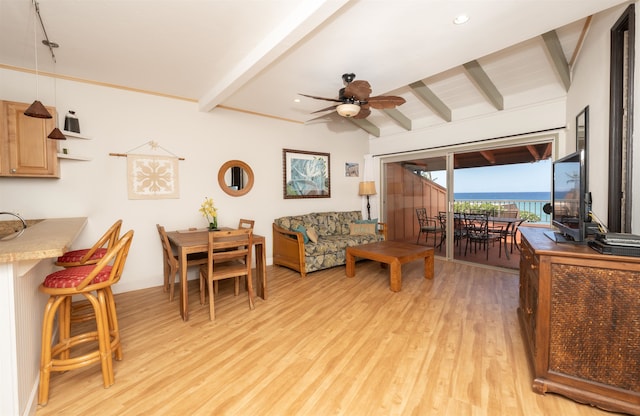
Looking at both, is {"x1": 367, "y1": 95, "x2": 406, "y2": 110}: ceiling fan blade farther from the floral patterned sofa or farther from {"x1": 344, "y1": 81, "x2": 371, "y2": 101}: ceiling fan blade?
the floral patterned sofa

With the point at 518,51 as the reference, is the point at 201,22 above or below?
below

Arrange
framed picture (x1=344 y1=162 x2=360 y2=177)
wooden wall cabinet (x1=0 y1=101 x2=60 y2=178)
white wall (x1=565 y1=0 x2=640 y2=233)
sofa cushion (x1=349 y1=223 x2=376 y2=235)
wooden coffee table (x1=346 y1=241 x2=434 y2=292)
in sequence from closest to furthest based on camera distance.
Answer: white wall (x1=565 y1=0 x2=640 y2=233) < wooden wall cabinet (x1=0 y1=101 x2=60 y2=178) < wooden coffee table (x1=346 y1=241 x2=434 y2=292) < sofa cushion (x1=349 y1=223 x2=376 y2=235) < framed picture (x1=344 y1=162 x2=360 y2=177)

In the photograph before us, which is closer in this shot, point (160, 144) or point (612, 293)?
point (612, 293)

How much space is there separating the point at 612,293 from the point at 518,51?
3089 mm

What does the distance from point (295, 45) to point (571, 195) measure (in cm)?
263

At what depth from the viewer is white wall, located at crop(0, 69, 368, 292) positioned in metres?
3.05

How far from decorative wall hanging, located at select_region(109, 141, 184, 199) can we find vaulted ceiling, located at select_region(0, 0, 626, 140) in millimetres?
890

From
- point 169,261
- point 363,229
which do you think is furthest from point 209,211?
point 363,229

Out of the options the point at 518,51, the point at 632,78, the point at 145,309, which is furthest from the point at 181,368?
the point at 518,51

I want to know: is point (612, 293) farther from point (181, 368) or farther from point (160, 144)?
point (160, 144)

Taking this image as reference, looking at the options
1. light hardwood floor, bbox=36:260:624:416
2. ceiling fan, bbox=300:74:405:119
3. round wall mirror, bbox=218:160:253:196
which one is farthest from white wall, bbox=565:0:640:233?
round wall mirror, bbox=218:160:253:196

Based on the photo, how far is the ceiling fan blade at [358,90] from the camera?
280 cm

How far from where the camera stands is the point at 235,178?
14.4ft

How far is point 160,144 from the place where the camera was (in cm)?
372
